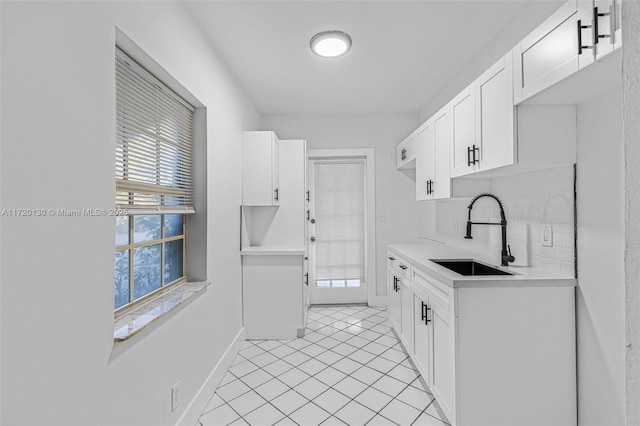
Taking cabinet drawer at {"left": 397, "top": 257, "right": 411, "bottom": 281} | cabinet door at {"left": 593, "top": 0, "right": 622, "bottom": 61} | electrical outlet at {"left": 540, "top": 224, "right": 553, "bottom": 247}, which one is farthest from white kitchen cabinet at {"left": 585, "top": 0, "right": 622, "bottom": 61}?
cabinet drawer at {"left": 397, "top": 257, "right": 411, "bottom": 281}

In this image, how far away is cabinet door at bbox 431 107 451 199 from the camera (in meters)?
2.50

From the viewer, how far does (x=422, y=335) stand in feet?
7.42

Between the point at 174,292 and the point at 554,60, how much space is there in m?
2.23

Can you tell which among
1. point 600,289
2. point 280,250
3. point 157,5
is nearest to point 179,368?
point 280,250

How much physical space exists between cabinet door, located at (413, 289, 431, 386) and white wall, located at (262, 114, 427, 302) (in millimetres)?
1712

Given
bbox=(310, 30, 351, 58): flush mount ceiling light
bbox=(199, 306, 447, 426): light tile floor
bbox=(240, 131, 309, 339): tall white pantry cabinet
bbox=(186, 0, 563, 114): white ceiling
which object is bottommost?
bbox=(199, 306, 447, 426): light tile floor

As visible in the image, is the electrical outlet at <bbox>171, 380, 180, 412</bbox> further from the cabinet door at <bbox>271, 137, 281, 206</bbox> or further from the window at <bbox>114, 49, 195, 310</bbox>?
the cabinet door at <bbox>271, 137, 281, 206</bbox>

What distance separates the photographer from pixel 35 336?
878 mm

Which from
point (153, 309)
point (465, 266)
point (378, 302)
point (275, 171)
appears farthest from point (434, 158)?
point (153, 309)

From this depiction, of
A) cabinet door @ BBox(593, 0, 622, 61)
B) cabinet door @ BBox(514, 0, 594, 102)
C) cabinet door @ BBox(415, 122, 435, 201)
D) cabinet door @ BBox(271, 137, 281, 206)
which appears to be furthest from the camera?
cabinet door @ BBox(271, 137, 281, 206)

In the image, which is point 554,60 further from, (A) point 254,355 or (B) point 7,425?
(A) point 254,355

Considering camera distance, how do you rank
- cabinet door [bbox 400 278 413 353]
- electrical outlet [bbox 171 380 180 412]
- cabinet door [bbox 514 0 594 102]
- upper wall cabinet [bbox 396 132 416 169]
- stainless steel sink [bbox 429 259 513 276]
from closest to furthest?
cabinet door [bbox 514 0 594 102]
electrical outlet [bbox 171 380 180 412]
stainless steel sink [bbox 429 259 513 276]
cabinet door [bbox 400 278 413 353]
upper wall cabinet [bbox 396 132 416 169]

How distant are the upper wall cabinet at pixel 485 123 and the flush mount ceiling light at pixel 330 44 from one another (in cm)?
92

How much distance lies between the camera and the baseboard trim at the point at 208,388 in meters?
1.81
